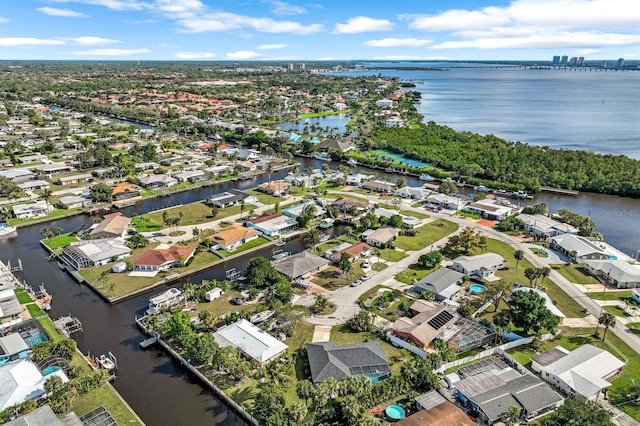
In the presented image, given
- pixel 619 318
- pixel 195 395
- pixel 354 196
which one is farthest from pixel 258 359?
pixel 354 196

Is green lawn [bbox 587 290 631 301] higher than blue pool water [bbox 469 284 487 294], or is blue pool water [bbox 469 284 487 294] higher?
blue pool water [bbox 469 284 487 294]

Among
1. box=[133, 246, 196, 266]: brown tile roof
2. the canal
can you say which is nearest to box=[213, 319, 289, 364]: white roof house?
the canal

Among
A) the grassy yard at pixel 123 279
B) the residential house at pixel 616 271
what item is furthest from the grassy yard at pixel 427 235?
the grassy yard at pixel 123 279

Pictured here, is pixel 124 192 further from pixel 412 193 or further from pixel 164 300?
pixel 412 193

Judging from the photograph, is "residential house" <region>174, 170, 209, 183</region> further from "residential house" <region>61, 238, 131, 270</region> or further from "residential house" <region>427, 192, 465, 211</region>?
"residential house" <region>427, 192, 465, 211</region>

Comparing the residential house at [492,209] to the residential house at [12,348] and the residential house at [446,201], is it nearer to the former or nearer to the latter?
the residential house at [446,201]

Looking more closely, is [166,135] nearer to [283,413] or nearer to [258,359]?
[258,359]

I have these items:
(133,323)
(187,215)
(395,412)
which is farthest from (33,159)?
(395,412)
